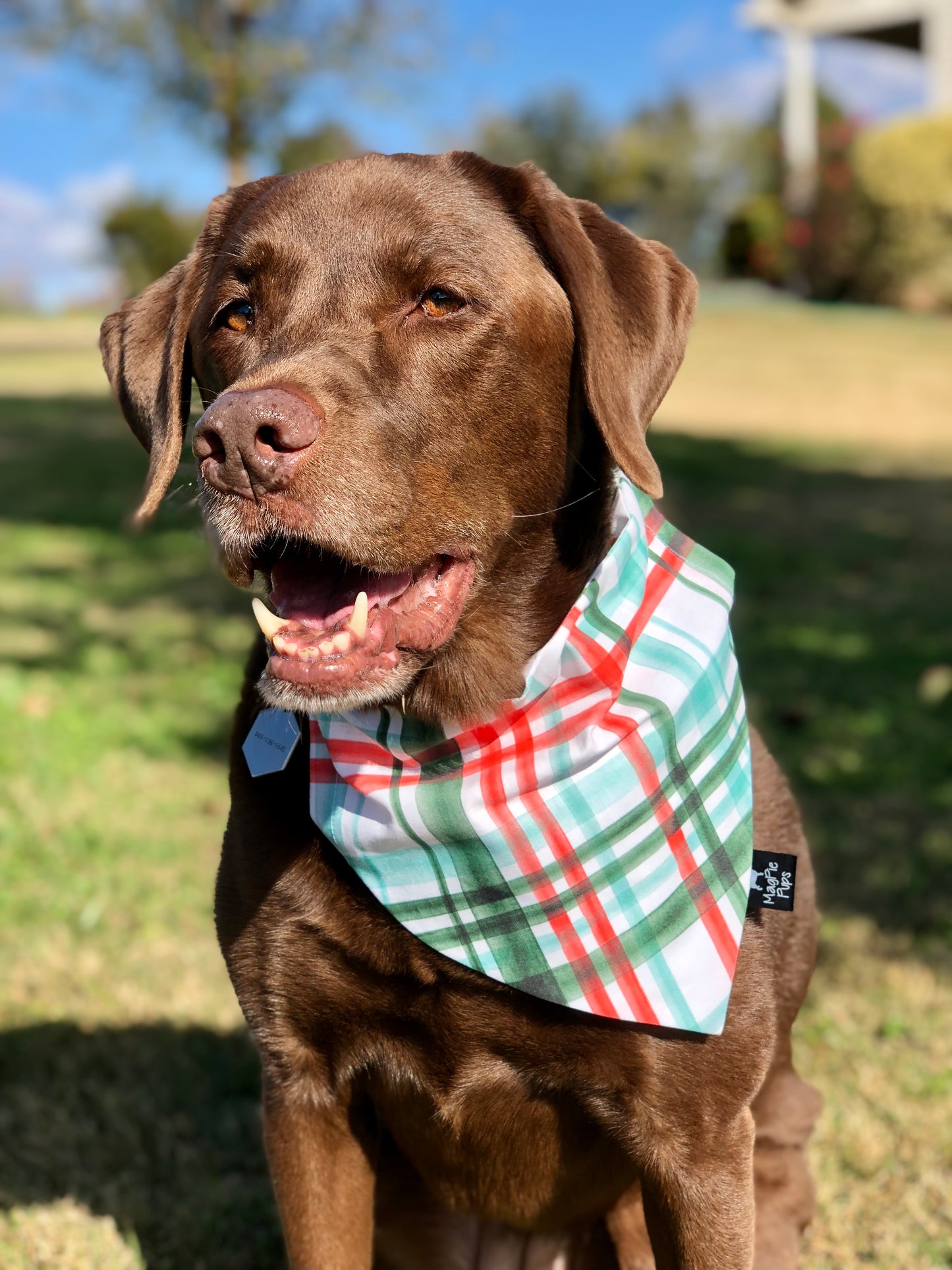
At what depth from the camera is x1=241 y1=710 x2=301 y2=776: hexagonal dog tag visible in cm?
266

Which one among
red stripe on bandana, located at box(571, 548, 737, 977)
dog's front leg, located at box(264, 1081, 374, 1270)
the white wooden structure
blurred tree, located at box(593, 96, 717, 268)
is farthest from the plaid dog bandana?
blurred tree, located at box(593, 96, 717, 268)

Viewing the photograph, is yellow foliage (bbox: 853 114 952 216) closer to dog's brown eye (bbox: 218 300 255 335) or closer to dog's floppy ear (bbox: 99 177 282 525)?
dog's floppy ear (bbox: 99 177 282 525)

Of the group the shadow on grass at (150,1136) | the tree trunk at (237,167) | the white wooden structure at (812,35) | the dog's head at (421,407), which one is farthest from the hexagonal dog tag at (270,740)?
the white wooden structure at (812,35)

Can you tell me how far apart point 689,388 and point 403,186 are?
17768mm

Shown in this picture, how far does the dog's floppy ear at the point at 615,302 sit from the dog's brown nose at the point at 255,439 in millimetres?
549

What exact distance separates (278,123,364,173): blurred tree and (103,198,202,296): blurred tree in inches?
605

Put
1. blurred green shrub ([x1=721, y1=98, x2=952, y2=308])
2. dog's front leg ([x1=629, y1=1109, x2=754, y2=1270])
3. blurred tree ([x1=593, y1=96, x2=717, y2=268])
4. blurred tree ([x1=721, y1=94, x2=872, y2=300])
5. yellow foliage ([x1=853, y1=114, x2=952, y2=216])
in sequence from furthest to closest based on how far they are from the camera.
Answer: blurred tree ([x1=593, y1=96, x2=717, y2=268]) → blurred tree ([x1=721, y1=94, x2=872, y2=300]) → blurred green shrub ([x1=721, y1=98, x2=952, y2=308]) → yellow foliage ([x1=853, y1=114, x2=952, y2=216]) → dog's front leg ([x1=629, y1=1109, x2=754, y2=1270])

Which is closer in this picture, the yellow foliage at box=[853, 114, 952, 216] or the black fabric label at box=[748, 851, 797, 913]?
the black fabric label at box=[748, 851, 797, 913]

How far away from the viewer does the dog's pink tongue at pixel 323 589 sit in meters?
2.49

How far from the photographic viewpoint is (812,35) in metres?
29.4

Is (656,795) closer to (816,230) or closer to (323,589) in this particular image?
(323,589)

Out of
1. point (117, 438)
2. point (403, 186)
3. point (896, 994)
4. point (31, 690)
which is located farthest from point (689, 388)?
point (403, 186)

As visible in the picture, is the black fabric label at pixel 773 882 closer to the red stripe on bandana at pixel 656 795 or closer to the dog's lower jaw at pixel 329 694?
the red stripe on bandana at pixel 656 795

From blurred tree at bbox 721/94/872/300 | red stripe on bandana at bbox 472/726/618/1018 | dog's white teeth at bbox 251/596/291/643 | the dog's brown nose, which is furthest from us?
blurred tree at bbox 721/94/872/300
